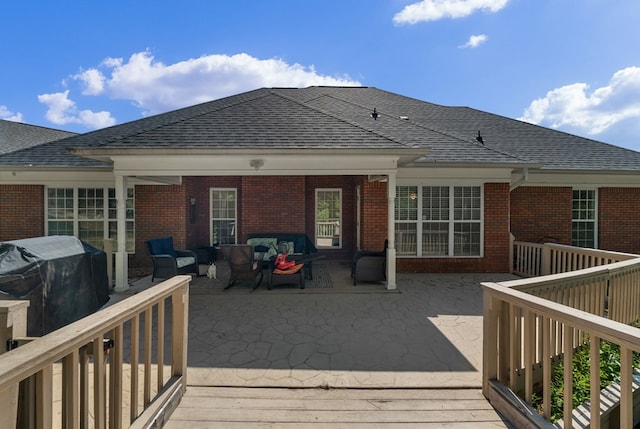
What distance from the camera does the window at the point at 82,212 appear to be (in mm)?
8617

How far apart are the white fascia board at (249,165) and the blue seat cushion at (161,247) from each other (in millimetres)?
1773

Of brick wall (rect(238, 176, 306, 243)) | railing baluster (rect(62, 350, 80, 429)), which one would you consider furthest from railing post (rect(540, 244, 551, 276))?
railing baluster (rect(62, 350, 80, 429))

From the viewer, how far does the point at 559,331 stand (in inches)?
119

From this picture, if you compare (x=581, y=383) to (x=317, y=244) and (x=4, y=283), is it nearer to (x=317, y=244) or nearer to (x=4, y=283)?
(x=4, y=283)

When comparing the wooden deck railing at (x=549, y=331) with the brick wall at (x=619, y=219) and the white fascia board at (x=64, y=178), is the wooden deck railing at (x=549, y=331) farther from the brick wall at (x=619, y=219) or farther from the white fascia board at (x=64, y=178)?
the white fascia board at (x=64, y=178)

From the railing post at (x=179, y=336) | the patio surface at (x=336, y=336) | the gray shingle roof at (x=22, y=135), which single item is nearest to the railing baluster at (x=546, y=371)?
the patio surface at (x=336, y=336)

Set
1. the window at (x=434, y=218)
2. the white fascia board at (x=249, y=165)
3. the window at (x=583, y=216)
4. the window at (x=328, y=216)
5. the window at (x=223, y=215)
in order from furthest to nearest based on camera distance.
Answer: the window at (x=328, y=216)
the window at (x=223, y=215)
the window at (x=583, y=216)
the window at (x=434, y=218)
the white fascia board at (x=249, y=165)

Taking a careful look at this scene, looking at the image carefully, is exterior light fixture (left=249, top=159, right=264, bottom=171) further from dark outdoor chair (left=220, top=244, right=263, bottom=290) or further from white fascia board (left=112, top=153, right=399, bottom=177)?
dark outdoor chair (left=220, top=244, right=263, bottom=290)

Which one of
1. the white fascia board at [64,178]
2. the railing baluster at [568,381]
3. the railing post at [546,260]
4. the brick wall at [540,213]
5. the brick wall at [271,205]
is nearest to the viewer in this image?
the railing baluster at [568,381]

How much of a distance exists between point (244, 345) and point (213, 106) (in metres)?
8.42

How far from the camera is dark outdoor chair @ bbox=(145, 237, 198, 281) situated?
668 cm

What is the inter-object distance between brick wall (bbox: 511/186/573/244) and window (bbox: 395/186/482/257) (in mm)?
1646

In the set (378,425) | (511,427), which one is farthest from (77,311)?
(511,427)

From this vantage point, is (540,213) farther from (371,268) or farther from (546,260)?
(371,268)
